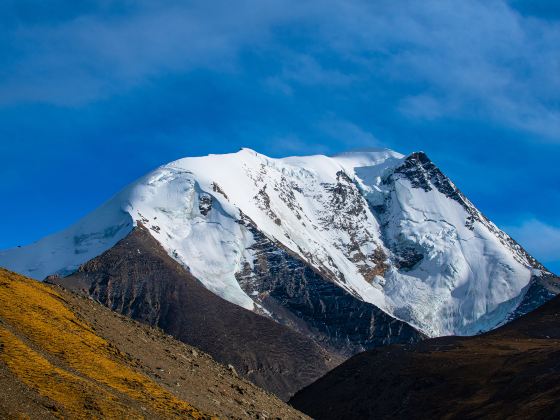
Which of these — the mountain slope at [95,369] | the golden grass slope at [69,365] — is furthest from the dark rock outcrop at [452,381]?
the golden grass slope at [69,365]

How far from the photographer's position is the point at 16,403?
40.9 metres

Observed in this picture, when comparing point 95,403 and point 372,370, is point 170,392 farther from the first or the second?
point 372,370

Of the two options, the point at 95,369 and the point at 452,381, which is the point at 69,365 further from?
the point at 452,381

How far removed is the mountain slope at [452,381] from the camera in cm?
10025

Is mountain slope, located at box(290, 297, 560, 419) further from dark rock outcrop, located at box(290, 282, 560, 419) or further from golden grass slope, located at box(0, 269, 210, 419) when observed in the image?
golden grass slope, located at box(0, 269, 210, 419)

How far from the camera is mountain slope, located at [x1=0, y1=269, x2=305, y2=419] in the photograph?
4350cm

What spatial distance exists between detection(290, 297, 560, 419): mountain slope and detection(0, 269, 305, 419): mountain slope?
4291 centimetres

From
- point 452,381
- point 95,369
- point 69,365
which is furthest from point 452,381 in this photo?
point 69,365

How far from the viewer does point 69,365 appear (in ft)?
160

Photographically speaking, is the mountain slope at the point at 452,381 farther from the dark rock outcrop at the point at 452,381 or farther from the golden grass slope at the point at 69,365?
the golden grass slope at the point at 69,365

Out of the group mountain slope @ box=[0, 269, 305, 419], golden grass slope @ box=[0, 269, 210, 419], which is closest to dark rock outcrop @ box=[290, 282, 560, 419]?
mountain slope @ box=[0, 269, 305, 419]

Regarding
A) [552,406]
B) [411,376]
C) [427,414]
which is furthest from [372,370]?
[552,406]

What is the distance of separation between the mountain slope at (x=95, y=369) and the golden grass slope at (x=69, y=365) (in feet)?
0.19

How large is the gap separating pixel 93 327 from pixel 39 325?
6545 millimetres
